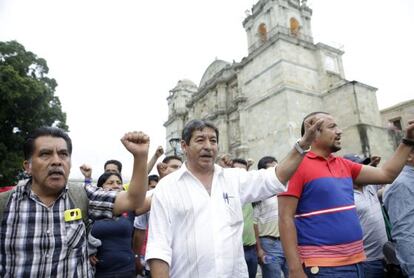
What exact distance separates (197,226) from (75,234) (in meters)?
0.94

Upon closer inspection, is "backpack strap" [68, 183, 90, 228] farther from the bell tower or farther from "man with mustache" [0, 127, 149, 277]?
the bell tower

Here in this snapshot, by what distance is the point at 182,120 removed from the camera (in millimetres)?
41031

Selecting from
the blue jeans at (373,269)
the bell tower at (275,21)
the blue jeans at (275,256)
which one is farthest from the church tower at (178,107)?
the blue jeans at (373,269)

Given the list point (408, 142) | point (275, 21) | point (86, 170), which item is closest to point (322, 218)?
point (408, 142)

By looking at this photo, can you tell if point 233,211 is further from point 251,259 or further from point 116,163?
point 116,163

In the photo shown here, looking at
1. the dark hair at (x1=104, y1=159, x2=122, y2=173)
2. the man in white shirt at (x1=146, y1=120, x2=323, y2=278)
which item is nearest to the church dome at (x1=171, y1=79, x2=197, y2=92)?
the dark hair at (x1=104, y1=159, x2=122, y2=173)

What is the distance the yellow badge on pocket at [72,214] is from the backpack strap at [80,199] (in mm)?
73

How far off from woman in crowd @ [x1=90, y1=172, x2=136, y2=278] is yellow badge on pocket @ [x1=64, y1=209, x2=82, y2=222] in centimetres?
178

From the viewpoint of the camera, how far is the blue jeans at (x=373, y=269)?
3.59m

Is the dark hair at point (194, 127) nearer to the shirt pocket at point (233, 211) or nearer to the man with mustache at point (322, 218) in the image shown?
the shirt pocket at point (233, 211)

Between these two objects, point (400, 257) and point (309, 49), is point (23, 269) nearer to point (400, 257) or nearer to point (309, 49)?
point (400, 257)

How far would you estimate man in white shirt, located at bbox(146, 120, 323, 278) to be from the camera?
91.9 inches

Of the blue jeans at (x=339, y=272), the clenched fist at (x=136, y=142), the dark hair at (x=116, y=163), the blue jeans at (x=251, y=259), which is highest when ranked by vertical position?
the dark hair at (x=116, y=163)

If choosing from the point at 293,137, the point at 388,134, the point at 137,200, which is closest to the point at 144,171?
the point at 137,200
